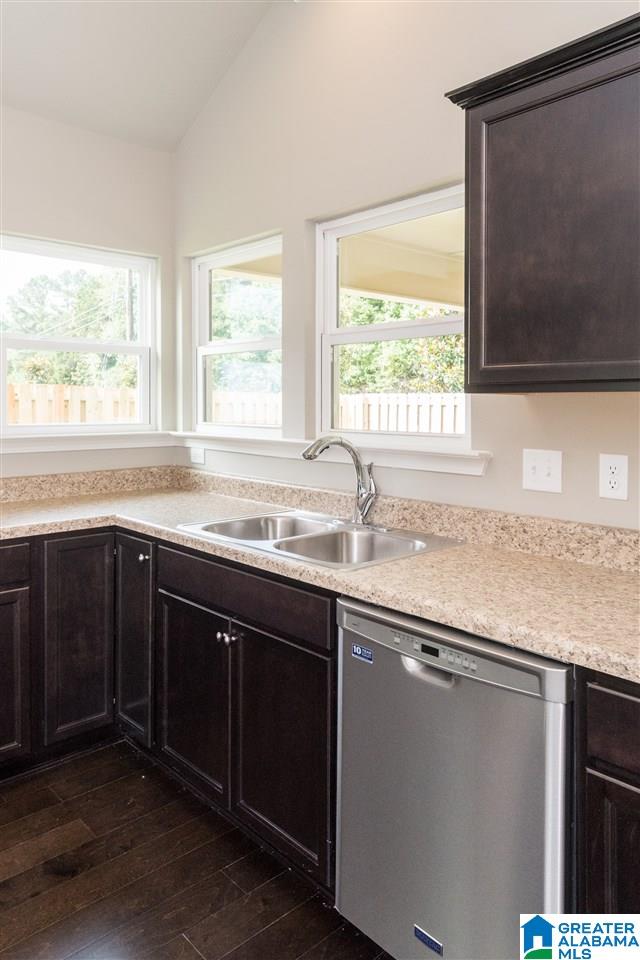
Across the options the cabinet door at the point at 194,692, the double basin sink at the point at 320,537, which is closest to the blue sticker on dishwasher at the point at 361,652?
the double basin sink at the point at 320,537

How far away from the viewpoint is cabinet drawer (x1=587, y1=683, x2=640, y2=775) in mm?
1222

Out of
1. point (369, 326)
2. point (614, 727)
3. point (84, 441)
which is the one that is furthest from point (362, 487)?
point (84, 441)

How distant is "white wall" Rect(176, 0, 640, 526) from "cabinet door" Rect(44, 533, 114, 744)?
2.71ft

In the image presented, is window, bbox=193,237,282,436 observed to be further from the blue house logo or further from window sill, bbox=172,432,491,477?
the blue house logo

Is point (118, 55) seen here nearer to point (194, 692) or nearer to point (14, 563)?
point (14, 563)

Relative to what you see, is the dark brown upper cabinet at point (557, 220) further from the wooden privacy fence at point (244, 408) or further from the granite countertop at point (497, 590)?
the wooden privacy fence at point (244, 408)

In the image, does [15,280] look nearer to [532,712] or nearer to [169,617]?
[169,617]

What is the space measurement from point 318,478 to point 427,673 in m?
1.35

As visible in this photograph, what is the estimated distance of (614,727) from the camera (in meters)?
1.25

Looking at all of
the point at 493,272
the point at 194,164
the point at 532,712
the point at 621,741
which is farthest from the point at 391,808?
the point at 194,164

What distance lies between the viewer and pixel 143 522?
2.50 m

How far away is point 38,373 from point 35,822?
1.83m

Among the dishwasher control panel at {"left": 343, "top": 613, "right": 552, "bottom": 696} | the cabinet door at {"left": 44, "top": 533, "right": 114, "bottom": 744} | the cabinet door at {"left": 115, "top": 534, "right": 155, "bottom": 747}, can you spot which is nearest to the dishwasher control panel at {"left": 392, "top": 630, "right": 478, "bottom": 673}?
the dishwasher control panel at {"left": 343, "top": 613, "right": 552, "bottom": 696}

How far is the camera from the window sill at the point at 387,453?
2.24 meters
